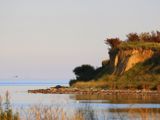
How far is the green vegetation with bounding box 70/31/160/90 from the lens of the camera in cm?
8906

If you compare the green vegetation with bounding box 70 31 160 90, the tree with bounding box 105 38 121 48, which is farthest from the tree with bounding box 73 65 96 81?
the tree with bounding box 105 38 121 48

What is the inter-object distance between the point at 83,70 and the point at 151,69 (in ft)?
50.1

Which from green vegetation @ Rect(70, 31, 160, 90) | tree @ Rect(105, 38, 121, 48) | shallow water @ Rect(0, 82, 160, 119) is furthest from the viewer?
tree @ Rect(105, 38, 121, 48)

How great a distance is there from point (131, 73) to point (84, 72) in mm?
12539

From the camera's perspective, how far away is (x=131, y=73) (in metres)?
92.4

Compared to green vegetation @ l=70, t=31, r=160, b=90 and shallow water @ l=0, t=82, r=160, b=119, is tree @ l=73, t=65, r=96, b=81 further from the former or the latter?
shallow water @ l=0, t=82, r=160, b=119

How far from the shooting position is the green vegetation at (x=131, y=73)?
8906cm

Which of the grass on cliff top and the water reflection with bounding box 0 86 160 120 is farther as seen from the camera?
the grass on cliff top

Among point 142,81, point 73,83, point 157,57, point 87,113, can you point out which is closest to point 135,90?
point 142,81

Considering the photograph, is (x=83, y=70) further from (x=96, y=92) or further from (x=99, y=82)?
(x=96, y=92)

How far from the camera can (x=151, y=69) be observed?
301ft

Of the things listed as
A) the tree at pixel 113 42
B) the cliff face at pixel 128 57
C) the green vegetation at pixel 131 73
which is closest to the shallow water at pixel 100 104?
the green vegetation at pixel 131 73

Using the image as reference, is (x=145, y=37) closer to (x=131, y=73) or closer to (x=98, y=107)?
(x=131, y=73)

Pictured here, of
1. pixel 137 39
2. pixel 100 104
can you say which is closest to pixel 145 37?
pixel 137 39
